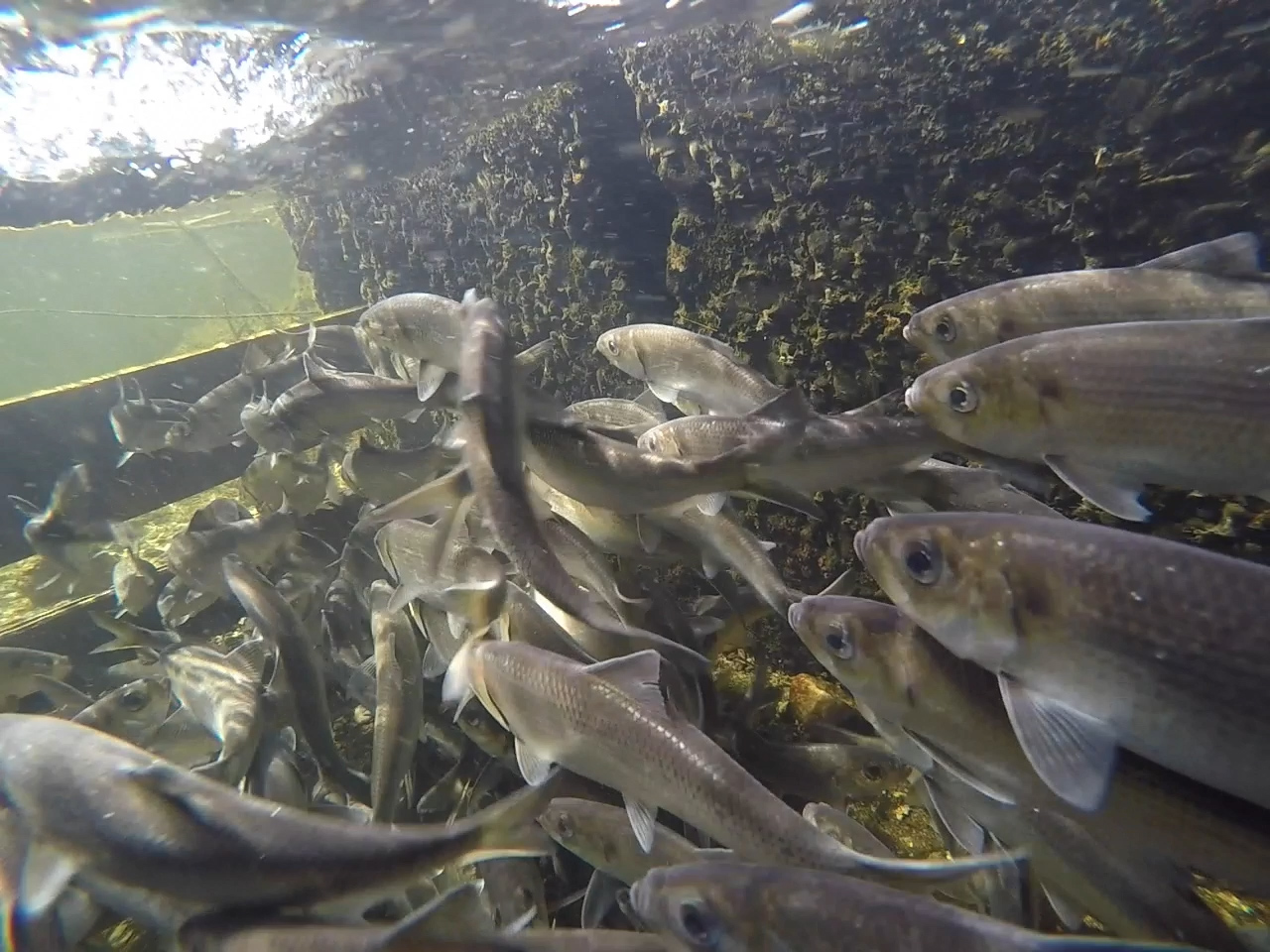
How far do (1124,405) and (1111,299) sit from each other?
89 centimetres

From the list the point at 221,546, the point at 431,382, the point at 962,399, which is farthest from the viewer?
the point at 221,546

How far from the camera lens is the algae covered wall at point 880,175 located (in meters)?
4.10

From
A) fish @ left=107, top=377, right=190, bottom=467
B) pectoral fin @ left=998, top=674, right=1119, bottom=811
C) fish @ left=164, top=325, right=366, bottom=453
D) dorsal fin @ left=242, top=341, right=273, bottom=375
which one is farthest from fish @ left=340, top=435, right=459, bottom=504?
fish @ left=107, top=377, right=190, bottom=467

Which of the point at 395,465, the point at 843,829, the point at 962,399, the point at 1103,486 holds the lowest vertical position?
the point at 843,829

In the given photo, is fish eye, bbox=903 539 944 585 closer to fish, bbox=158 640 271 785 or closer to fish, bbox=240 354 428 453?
fish, bbox=158 640 271 785

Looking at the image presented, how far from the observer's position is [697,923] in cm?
184

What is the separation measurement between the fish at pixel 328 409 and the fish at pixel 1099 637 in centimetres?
440

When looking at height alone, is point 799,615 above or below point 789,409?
below

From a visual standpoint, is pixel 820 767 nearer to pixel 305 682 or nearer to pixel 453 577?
pixel 453 577

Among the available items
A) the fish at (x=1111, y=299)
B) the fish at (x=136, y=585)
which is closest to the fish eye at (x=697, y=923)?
the fish at (x=1111, y=299)

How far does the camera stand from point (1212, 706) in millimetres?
1434

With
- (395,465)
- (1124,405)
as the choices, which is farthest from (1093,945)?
(395,465)

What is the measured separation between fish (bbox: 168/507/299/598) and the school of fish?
1.50m

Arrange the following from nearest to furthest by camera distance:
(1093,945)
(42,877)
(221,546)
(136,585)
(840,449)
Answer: (1093,945) → (42,877) → (840,449) → (221,546) → (136,585)
